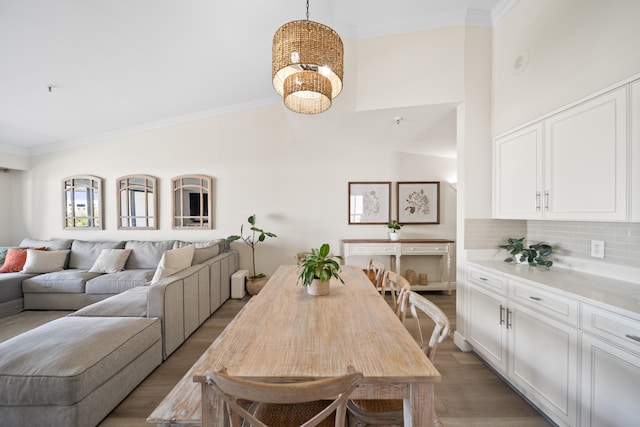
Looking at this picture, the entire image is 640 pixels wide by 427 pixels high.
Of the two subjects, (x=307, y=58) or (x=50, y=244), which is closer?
(x=307, y=58)

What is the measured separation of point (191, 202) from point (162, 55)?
221cm

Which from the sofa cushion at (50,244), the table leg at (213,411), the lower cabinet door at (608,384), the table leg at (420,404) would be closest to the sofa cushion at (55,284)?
the sofa cushion at (50,244)

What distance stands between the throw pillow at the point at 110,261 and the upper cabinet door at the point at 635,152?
5.12 m

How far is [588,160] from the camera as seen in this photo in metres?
1.46

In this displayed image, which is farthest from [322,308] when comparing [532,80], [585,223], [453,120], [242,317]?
[453,120]

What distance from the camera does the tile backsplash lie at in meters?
1.53

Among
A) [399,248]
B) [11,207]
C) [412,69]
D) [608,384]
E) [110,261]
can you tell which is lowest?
[608,384]

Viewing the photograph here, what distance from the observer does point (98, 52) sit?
2.41m

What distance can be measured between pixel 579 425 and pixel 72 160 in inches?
271

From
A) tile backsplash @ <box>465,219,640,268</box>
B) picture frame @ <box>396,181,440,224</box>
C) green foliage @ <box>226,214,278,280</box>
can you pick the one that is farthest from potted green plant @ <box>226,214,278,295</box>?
tile backsplash @ <box>465,219,640,268</box>

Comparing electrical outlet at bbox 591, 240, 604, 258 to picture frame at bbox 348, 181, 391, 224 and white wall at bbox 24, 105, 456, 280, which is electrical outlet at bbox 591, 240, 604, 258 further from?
picture frame at bbox 348, 181, 391, 224

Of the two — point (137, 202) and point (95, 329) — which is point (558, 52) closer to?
point (95, 329)

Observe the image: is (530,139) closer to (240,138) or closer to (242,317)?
(242,317)

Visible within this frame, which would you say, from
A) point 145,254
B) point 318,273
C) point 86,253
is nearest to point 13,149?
point 86,253
